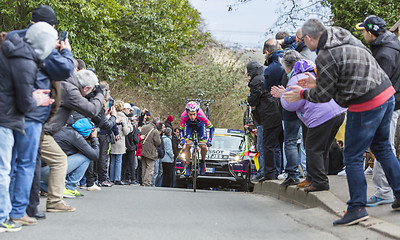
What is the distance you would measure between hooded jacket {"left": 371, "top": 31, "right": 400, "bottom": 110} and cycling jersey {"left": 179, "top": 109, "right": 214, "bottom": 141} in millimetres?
7093

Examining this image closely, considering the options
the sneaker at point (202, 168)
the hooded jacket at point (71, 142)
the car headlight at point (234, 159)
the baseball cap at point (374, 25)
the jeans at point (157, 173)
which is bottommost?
the jeans at point (157, 173)

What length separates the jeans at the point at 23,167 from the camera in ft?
20.2

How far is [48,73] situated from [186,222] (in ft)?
7.81

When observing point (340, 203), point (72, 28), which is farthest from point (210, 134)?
point (72, 28)

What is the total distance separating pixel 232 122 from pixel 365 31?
1304 inches

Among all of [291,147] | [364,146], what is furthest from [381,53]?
[291,147]

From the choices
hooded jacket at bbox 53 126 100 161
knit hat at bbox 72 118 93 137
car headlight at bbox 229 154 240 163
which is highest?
knit hat at bbox 72 118 93 137

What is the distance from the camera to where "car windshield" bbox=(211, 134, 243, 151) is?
18.1 m

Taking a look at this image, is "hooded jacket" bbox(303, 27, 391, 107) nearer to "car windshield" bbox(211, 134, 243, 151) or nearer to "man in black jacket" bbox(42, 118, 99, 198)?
"man in black jacket" bbox(42, 118, 99, 198)

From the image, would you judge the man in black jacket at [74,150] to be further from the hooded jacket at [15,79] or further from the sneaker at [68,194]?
the hooded jacket at [15,79]

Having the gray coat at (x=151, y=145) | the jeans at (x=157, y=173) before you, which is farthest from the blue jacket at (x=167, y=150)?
the gray coat at (x=151, y=145)

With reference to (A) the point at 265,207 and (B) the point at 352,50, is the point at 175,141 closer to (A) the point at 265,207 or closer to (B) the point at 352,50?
(A) the point at 265,207

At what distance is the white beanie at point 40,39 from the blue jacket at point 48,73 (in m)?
0.26

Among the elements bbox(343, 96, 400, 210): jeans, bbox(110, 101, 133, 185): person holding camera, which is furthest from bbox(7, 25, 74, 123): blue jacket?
bbox(110, 101, 133, 185): person holding camera
